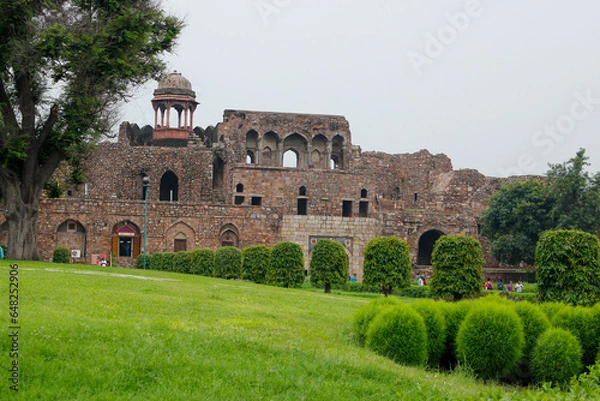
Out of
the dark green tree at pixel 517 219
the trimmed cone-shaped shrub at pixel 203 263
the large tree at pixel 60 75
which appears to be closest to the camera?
the large tree at pixel 60 75

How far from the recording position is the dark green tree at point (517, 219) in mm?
45594

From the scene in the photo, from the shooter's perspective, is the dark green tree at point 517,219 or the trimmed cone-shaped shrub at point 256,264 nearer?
the trimmed cone-shaped shrub at point 256,264

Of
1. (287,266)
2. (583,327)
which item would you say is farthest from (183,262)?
(583,327)

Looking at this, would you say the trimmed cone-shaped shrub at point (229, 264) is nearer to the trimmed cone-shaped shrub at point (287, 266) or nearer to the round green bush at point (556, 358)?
the trimmed cone-shaped shrub at point (287, 266)

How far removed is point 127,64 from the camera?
24.3 meters

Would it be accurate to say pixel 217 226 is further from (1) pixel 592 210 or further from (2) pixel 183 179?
(1) pixel 592 210

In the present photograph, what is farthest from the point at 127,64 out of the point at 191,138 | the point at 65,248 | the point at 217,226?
the point at 191,138

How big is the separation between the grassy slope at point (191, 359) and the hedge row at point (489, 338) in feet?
1.79

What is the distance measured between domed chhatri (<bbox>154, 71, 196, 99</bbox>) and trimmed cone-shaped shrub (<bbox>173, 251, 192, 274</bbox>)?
2035cm

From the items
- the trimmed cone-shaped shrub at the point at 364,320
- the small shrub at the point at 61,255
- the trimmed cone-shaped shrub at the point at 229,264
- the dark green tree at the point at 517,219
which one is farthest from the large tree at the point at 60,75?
the dark green tree at the point at 517,219

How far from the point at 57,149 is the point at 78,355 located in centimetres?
1907

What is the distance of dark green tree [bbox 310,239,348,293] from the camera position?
26.8 meters

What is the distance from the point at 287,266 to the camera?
26797 mm

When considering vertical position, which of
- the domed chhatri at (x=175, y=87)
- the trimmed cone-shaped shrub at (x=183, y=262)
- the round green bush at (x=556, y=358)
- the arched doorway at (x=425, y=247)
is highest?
the domed chhatri at (x=175, y=87)
